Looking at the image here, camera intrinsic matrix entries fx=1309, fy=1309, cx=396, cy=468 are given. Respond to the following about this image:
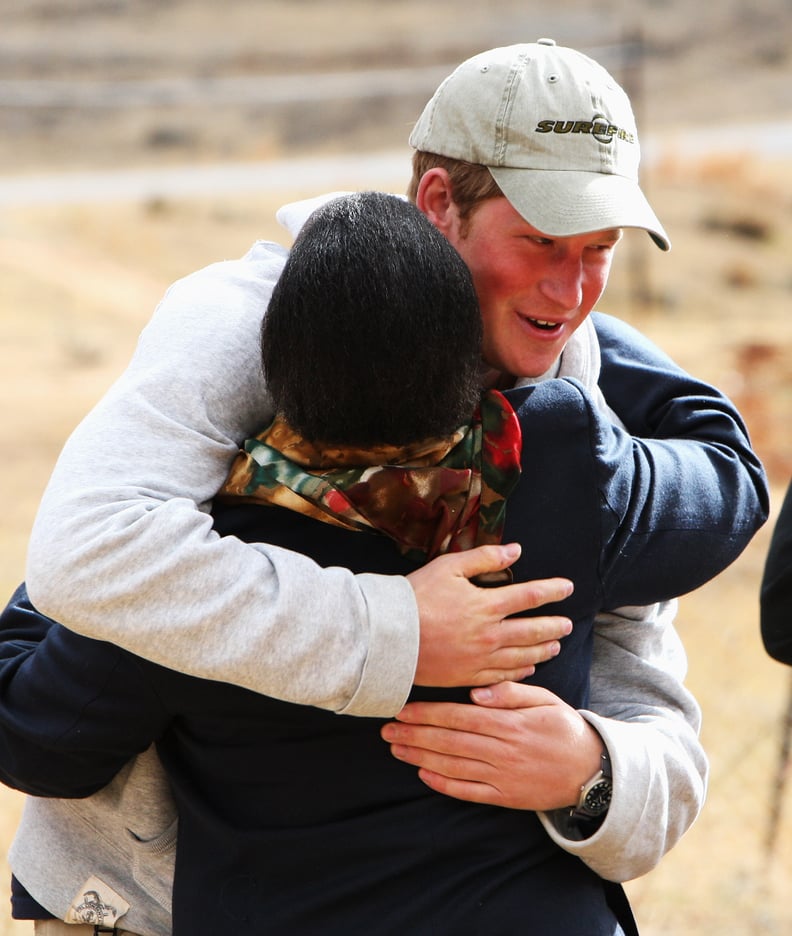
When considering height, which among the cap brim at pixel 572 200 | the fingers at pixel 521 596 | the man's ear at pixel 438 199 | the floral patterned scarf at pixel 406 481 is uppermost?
the cap brim at pixel 572 200

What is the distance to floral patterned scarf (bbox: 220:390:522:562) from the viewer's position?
1566 millimetres

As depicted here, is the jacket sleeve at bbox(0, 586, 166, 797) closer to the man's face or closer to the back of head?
the back of head

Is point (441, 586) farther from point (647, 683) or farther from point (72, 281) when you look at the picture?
point (72, 281)

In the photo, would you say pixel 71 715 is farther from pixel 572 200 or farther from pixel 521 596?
pixel 572 200

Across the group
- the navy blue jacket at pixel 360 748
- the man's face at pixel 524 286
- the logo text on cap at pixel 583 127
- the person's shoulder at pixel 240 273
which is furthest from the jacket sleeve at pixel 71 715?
the logo text on cap at pixel 583 127

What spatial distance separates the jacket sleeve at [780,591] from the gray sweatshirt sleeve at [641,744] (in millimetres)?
319

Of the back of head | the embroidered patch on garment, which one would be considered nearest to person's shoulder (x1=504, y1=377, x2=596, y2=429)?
the back of head

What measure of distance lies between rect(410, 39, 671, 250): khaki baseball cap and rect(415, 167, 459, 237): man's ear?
5 cm

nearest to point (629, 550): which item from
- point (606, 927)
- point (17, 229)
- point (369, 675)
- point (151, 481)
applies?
point (369, 675)

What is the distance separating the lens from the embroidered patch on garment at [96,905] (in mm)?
1921

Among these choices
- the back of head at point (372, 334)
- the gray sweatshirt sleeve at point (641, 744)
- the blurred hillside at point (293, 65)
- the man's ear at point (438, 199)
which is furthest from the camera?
the blurred hillside at point (293, 65)

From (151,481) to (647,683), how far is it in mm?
814

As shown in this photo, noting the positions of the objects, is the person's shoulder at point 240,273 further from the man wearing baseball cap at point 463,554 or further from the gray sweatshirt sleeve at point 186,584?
the gray sweatshirt sleeve at point 186,584

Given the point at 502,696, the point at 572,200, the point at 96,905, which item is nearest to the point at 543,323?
the point at 572,200
